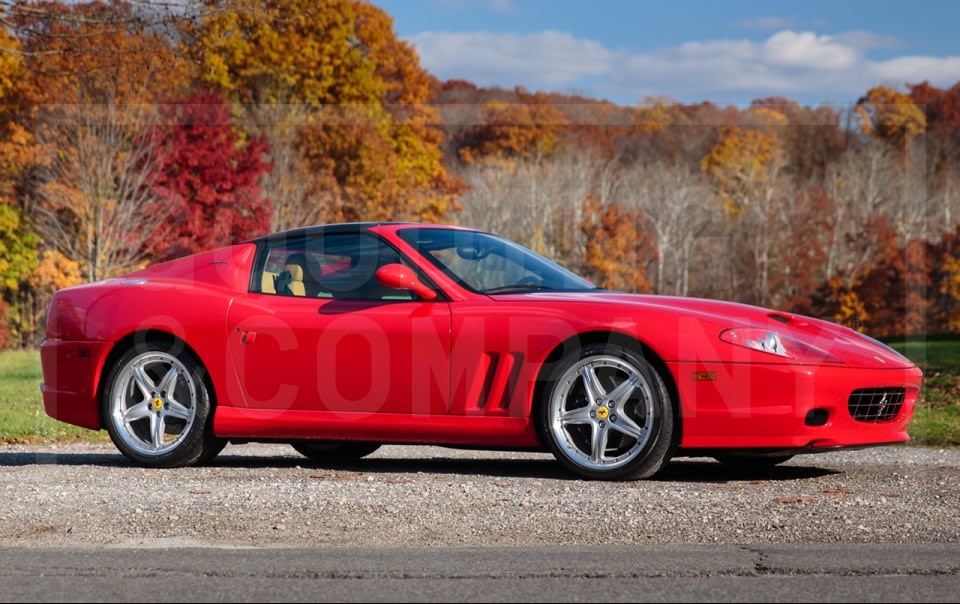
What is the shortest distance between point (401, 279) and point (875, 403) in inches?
105

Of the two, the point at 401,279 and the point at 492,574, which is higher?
the point at 401,279

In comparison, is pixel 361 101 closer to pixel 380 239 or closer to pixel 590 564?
pixel 380 239

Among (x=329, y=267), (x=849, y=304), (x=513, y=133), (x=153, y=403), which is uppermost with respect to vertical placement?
(x=513, y=133)

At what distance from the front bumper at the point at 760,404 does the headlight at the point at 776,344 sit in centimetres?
6

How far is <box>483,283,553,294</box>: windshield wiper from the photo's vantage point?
681 cm

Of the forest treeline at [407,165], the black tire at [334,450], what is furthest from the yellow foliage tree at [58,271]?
the black tire at [334,450]

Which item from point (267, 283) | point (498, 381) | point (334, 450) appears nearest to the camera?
point (498, 381)

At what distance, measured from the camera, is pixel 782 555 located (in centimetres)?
450

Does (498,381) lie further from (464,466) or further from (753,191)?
(753,191)

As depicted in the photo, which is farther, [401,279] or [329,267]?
[329,267]

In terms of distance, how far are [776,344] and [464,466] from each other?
2197 mm

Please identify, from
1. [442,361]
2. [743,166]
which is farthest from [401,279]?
[743,166]

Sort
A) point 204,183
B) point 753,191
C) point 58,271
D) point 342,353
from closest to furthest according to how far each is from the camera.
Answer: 1. point 342,353
2. point 58,271
3. point 204,183
4. point 753,191

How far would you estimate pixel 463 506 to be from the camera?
556 centimetres
